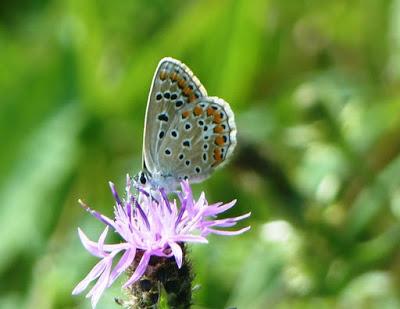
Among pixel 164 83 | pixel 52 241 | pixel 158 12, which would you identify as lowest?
pixel 164 83

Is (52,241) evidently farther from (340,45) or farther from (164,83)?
(164,83)

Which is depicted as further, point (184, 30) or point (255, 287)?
point (184, 30)

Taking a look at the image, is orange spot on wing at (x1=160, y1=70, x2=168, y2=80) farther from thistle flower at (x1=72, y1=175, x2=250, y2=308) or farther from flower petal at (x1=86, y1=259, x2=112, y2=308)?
flower petal at (x1=86, y1=259, x2=112, y2=308)

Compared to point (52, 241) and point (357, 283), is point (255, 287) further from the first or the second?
point (52, 241)

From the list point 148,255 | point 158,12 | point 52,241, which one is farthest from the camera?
point 158,12

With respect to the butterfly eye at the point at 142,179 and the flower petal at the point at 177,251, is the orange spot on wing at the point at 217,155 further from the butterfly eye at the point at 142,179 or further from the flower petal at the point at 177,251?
the flower petal at the point at 177,251

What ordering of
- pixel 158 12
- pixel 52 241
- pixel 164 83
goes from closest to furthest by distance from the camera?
pixel 164 83
pixel 52 241
pixel 158 12

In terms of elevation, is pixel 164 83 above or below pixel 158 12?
Result: below

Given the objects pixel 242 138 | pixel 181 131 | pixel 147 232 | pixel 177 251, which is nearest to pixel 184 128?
pixel 181 131

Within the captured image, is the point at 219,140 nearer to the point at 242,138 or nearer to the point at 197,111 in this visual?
the point at 197,111

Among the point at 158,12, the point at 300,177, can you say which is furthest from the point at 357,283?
the point at 158,12
